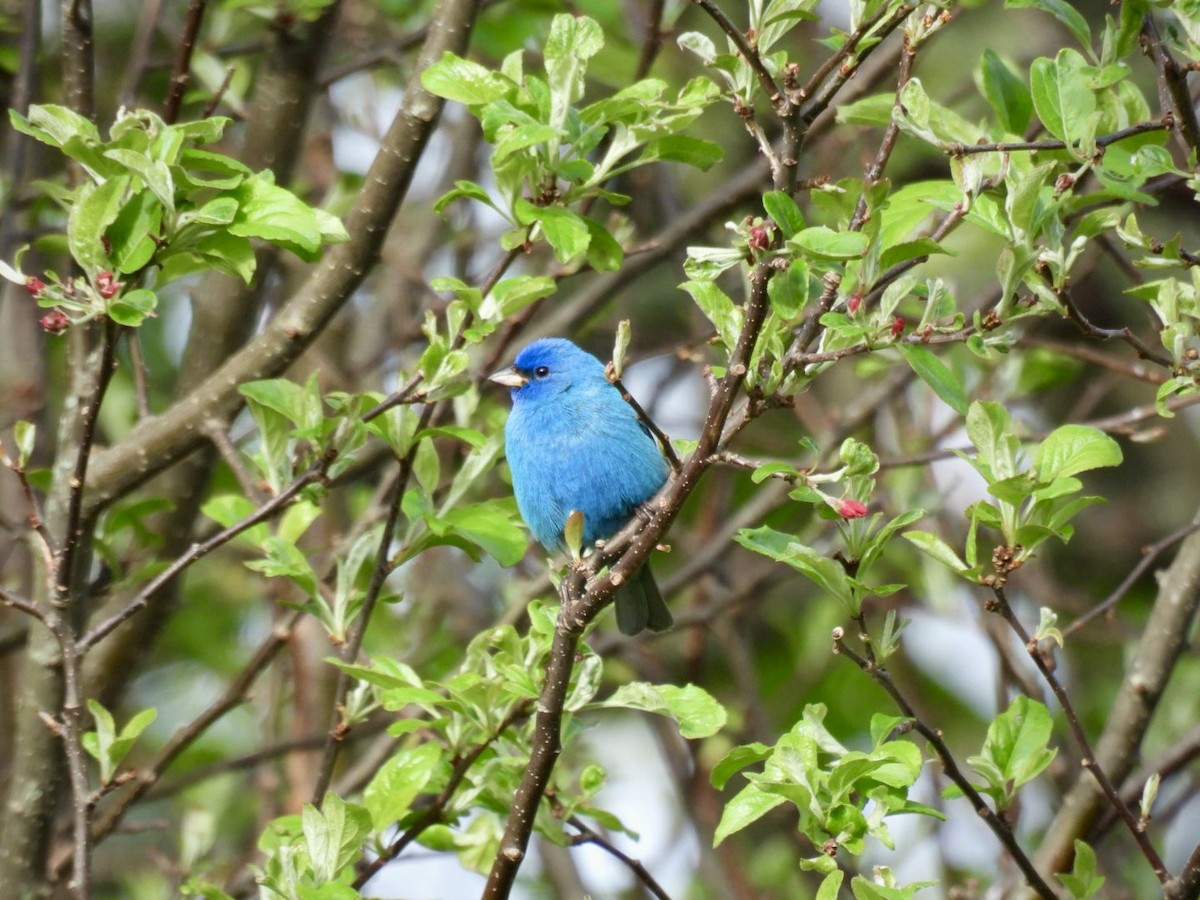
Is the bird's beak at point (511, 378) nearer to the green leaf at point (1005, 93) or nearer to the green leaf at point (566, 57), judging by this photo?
the green leaf at point (566, 57)

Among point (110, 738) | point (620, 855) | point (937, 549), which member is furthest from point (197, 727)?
point (937, 549)

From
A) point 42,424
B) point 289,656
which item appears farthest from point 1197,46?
point 289,656

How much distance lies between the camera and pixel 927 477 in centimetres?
610

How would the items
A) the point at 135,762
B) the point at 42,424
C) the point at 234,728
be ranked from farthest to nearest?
the point at 234,728
the point at 135,762
the point at 42,424

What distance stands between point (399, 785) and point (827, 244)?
159 cm

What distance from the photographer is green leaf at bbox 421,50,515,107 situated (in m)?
3.05

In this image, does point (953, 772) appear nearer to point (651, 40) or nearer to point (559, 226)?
point (559, 226)

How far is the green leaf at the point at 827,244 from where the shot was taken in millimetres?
2258

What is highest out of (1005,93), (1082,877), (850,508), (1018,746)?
(1005,93)

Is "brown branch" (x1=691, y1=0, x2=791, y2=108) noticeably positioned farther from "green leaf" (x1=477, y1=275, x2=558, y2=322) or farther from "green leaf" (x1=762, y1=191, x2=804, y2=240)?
"green leaf" (x1=477, y1=275, x2=558, y2=322)

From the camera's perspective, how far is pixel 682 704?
9.87 feet

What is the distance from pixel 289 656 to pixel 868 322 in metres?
4.43

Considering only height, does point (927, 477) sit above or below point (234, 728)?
above

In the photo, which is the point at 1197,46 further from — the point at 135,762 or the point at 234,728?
the point at 234,728
